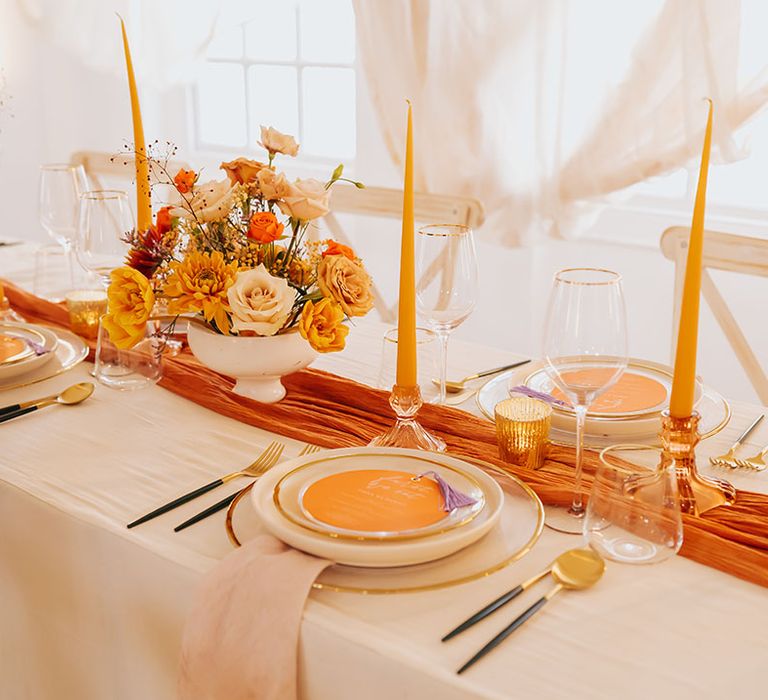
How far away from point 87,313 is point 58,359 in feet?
0.50

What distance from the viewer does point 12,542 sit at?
127 cm

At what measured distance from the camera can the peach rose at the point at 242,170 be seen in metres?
1.40

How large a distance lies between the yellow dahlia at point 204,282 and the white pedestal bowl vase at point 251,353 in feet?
0.21

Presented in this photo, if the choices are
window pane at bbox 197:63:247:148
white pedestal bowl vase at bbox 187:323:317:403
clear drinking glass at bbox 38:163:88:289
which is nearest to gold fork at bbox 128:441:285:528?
white pedestal bowl vase at bbox 187:323:317:403

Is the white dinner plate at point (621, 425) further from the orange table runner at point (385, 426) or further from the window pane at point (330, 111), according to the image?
the window pane at point (330, 111)

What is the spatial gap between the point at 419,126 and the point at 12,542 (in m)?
1.99

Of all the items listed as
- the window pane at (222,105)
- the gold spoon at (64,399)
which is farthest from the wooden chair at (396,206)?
the window pane at (222,105)

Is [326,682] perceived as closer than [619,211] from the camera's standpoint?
Yes

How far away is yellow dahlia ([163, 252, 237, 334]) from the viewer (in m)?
1.35

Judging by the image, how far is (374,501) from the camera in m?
1.10

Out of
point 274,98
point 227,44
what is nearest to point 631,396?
point 274,98

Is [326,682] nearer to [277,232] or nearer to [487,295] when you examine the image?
[277,232]

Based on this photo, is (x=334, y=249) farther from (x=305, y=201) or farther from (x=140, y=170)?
(x=140, y=170)

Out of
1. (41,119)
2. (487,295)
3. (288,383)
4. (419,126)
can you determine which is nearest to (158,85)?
(41,119)
